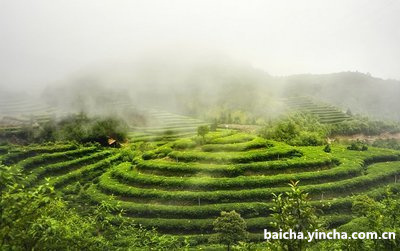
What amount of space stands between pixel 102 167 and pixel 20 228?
43346 millimetres

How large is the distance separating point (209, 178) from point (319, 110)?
84.5 meters

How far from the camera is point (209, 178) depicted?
38531mm

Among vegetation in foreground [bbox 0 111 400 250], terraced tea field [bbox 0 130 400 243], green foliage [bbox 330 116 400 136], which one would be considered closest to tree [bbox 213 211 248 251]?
vegetation in foreground [bbox 0 111 400 250]

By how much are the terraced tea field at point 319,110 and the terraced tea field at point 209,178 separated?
167ft

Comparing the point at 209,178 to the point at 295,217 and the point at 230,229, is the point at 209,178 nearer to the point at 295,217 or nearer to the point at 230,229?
the point at 230,229

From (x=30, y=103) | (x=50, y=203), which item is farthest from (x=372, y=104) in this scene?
(x=50, y=203)

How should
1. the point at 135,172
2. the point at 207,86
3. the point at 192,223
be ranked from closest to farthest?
the point at 192,223 < the point at 135,172 < the point at 207,86

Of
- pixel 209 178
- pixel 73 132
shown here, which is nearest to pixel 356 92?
pixel 73 132

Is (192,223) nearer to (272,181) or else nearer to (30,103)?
(272,181)

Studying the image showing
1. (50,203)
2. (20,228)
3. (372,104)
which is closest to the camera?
(20,228)

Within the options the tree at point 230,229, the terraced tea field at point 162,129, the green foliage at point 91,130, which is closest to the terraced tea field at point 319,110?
the terraced tea field at point 162,129

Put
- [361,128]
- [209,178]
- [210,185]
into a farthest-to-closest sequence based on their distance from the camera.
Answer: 1. [361,128]
2. [209,178]
3. [210,185]

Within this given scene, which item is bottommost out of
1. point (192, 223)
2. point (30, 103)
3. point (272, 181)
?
point (192, 223)

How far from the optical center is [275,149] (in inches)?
1770
